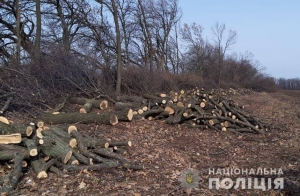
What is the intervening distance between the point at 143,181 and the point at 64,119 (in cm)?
465

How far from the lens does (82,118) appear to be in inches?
356

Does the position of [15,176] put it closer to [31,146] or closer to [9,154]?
[9,154]

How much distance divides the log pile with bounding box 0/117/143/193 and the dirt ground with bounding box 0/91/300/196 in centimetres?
15

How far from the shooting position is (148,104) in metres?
11.2

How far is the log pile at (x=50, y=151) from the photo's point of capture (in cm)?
523

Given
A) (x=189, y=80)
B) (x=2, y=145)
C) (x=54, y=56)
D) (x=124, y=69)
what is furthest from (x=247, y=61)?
(x=2, y=145)

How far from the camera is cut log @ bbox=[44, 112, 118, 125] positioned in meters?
8.91

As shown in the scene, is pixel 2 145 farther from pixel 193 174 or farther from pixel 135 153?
pixel 193 174

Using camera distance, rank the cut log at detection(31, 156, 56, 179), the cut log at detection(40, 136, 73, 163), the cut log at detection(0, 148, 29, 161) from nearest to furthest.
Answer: the cut log at detection(31, 156, 56, 179)
the cut log at detection(0, 148, 29, 161)
the cut log at detection(40, 136, 73, 163)

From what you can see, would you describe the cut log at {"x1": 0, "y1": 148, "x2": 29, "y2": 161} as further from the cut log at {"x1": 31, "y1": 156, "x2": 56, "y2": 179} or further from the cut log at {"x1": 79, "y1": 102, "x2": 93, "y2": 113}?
the cut log at {"x1": 79, "y1": 102, "x2": 93, "y2": 113}

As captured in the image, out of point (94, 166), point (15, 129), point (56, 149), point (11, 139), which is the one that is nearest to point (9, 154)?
point (11, 139)

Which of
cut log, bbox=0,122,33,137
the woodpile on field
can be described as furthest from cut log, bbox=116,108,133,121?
cut log, bbox=0,122,33,137

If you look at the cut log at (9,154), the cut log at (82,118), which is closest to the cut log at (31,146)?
the cut log at (9,154)

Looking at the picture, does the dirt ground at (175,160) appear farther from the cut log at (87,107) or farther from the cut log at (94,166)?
the cut log at (87,107)
